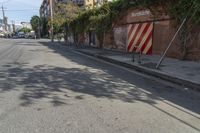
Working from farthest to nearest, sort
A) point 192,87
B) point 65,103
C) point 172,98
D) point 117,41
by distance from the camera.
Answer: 1. point 117,41
2. point 192,87
3. point 172,98
4. point 65,103

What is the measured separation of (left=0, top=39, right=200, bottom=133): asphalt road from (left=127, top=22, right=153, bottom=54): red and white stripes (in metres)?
9.22

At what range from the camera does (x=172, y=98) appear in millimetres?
8156

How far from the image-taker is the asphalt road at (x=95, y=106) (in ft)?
18.6

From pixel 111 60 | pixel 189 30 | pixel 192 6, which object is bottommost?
pixel 111 60

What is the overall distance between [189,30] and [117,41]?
36.7 ft

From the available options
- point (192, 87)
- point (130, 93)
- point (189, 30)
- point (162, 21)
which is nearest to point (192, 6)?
point (189, 30)

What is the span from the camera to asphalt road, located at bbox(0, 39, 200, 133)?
5660 mm

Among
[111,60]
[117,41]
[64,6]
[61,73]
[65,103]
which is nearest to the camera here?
[65,103]

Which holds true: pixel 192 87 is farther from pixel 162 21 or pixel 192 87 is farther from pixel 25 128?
pixel 162 21

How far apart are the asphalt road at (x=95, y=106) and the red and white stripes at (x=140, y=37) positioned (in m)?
9.22

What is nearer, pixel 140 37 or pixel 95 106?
pixel 95 106

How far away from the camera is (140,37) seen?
21.0 metres

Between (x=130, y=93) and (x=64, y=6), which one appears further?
(x=64, y=6)

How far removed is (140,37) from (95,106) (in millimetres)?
14437
